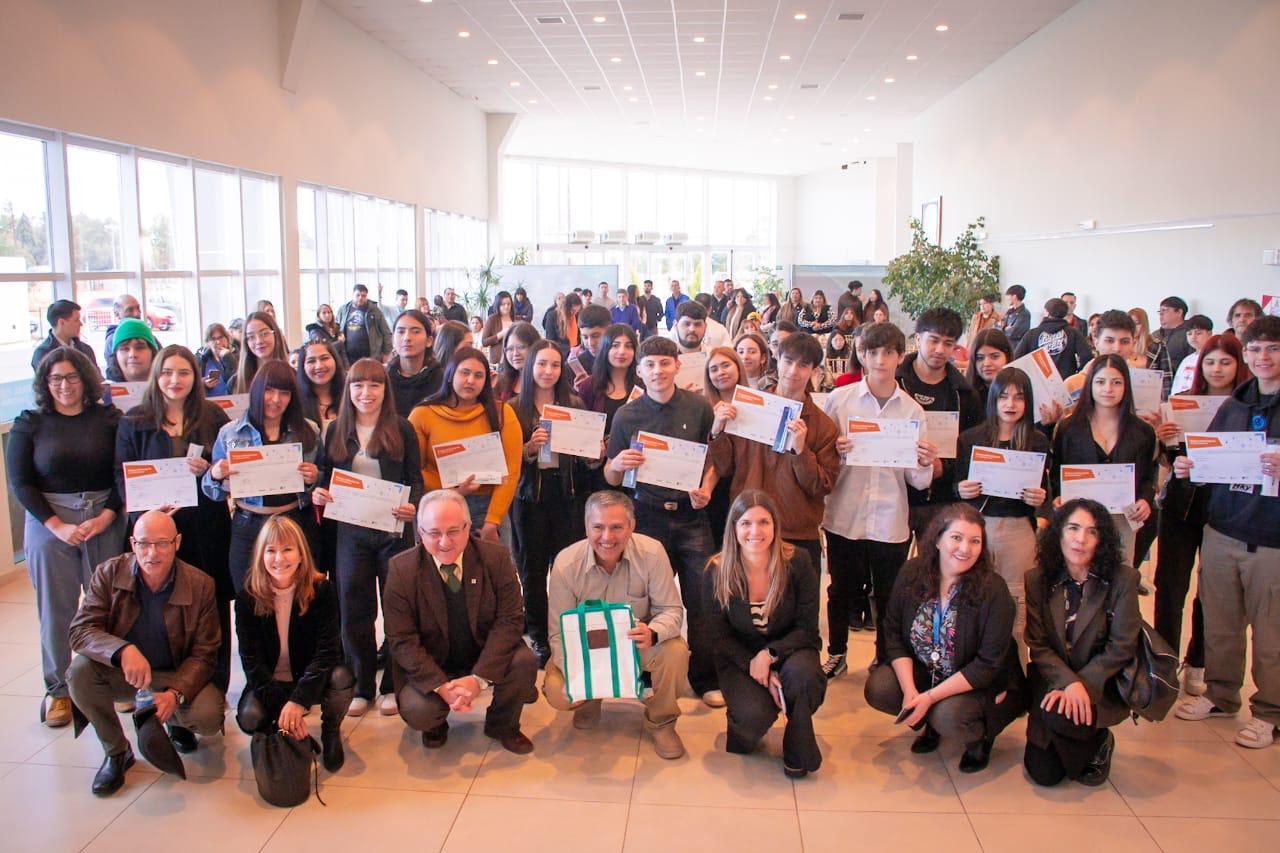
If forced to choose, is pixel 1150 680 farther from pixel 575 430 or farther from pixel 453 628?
pixel 453 628

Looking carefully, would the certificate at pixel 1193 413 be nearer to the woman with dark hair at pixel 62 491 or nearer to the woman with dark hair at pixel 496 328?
the woman with dark hair at pixel 62 491

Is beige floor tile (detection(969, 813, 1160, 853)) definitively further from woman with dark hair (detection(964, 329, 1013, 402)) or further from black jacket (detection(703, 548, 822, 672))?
woman with dark hair (detection(964, 329, 1013, 402))

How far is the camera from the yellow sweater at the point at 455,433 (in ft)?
13.6

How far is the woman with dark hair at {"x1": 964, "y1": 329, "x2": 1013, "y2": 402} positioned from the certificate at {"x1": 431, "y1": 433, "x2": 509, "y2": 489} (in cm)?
240

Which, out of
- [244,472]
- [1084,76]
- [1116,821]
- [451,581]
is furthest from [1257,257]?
[244,472]

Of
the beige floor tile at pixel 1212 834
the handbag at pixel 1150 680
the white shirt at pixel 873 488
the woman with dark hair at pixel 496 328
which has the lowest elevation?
the beige floor tile at pixel 1212 834

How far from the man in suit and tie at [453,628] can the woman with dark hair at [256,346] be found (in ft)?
6.56

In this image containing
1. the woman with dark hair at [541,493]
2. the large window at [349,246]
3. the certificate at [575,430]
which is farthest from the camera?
the large window at [349,246]

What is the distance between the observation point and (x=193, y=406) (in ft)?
13.3

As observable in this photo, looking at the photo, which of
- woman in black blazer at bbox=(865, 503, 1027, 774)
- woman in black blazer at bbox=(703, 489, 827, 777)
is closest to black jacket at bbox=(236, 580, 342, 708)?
woman in black blazer at bbox=(703, 489, 827, 777)

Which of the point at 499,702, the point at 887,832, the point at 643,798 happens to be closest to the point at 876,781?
the point at 887,832

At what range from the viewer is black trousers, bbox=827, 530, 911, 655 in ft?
13.5

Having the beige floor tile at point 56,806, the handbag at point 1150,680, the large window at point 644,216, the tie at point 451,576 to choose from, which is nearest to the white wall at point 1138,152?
the handbag at point 1150,680

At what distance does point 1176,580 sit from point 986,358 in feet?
4.42
